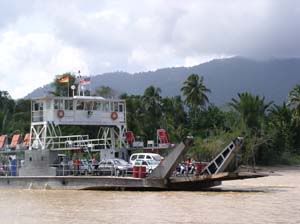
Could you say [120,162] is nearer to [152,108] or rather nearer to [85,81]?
[85,81]

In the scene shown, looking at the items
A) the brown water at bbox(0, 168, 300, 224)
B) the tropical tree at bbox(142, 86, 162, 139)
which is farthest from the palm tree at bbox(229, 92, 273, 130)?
the brown water at bbox(0, 168, 300, 224)

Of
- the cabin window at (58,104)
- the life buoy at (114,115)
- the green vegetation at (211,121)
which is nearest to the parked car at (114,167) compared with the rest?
the life buoy at (114,115)

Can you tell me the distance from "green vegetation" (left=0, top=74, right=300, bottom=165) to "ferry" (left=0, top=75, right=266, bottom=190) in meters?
20.8

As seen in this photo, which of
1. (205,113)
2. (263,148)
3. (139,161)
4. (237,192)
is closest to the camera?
(237,192)

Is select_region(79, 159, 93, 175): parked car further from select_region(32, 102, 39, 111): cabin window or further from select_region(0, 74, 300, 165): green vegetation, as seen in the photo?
select_region(0, 74, 300, 165): green vegetation

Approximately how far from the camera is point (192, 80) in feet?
260

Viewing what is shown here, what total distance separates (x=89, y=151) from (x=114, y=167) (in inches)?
169

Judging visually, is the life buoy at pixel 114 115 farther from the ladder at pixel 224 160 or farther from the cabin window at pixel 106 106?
the ladder at pixel 224 160

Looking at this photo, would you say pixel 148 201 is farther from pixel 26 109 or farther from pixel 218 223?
pixel 26 109

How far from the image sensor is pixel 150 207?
24.8m

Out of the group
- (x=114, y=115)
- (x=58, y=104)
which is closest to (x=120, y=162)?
(x=114, y=115)

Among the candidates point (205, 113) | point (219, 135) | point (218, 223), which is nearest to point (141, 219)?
point (218, 223)

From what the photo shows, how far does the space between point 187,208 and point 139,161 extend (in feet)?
36.6

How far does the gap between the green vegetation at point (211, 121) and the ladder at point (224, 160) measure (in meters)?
25.6
